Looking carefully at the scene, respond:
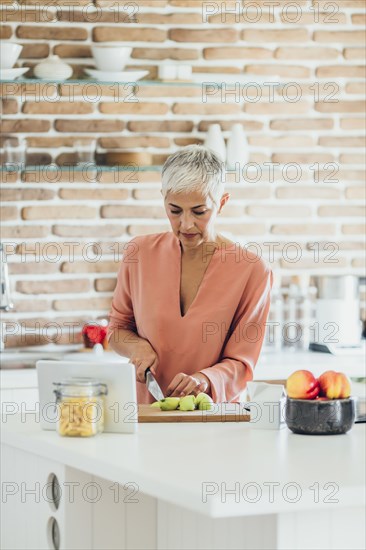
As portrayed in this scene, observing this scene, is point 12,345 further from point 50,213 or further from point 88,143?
point 88,143

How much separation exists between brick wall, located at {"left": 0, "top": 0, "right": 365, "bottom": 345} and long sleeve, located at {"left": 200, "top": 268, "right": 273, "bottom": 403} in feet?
5.55

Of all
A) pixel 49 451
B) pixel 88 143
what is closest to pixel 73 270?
pixel 88 143

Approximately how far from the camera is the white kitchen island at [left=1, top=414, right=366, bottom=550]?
1947mm

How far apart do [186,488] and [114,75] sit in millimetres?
2941

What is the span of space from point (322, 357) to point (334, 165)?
1.02 meters

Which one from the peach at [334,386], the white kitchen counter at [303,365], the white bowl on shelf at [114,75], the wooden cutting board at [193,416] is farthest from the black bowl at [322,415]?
the white bowl on shelf at [114,75]

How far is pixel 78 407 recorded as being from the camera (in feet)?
7.97

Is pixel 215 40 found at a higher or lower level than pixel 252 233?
higher

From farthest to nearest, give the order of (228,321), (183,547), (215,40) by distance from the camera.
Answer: (215,40)
(228,321)
(183,547)

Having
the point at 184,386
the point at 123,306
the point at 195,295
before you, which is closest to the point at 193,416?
the point at 184,386

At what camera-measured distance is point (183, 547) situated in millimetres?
2305

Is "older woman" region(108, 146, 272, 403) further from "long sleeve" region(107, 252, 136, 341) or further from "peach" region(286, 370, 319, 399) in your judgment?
"peach" region(286, 370, 319, 399)

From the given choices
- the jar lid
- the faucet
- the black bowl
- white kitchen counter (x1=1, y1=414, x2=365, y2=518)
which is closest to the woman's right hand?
white kitchen counter (x1=1, y1=414, x2=365, y2=518)

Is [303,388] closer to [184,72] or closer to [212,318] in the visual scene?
[212,318]
